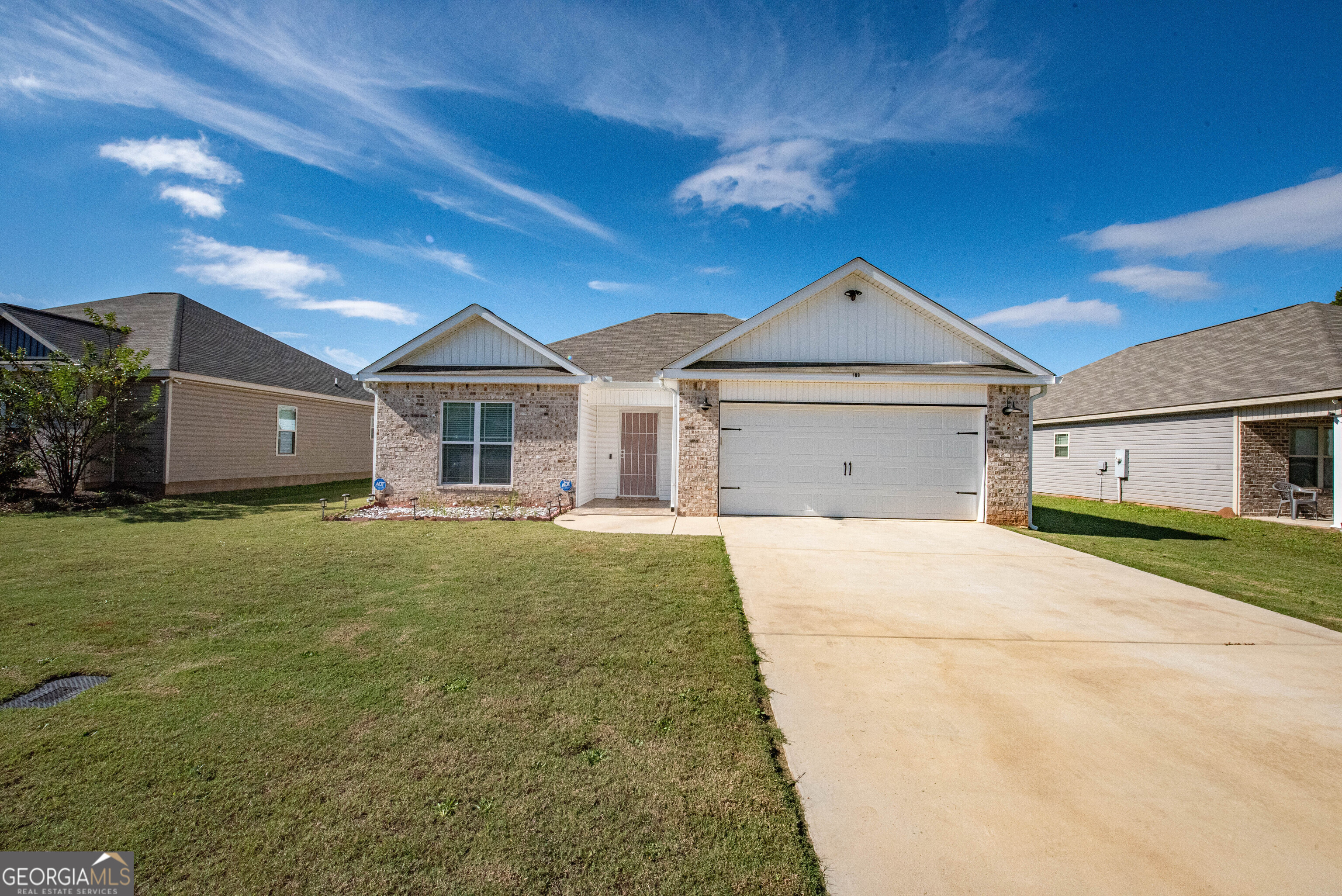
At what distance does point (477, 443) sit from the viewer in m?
12.2

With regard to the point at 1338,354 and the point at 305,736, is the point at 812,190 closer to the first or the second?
the point at 1338,354

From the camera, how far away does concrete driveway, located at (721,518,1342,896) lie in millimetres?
2203

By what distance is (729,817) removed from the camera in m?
2.35

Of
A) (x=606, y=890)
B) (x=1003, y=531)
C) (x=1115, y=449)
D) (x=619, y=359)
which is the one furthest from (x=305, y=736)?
(x=1115, y=449)

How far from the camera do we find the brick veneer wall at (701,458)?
11219 mm

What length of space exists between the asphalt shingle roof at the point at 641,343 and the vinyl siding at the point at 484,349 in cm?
105

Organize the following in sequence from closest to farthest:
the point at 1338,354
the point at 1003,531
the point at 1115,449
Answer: the point at 1003,531, the point at 1338,354, the point at 1115,449

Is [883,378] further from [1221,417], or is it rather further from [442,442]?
[1221,417]

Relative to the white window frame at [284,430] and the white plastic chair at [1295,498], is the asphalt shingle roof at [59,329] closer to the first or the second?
the white window frame at [284,430]

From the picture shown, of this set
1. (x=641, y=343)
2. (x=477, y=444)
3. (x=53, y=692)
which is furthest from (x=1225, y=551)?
(x=53, y=692)

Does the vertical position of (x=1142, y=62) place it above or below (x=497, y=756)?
above

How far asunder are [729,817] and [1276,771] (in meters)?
2.91

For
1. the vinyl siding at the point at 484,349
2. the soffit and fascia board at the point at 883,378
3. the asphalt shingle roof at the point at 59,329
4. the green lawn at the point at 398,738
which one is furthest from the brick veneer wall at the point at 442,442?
the asphalt shingle roof at the point at 59,329

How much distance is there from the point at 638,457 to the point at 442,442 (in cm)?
461
